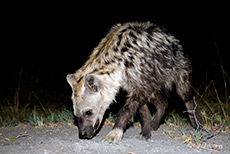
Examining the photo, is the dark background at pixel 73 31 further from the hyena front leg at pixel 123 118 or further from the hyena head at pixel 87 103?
the hyena front leg at pixel 123 118

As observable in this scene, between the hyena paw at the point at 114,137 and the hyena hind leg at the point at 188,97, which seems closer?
the hyena paw at the point at 114,137

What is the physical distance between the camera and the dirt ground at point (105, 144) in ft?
8.34

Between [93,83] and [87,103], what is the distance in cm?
22

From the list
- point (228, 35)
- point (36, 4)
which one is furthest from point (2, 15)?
point (228, 35)

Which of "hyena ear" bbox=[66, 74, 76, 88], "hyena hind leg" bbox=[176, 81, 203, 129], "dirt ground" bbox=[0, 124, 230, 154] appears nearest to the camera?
"dirt ground" bbox=[0, 124, 230, 154]

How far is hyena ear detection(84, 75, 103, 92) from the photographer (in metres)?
3.02

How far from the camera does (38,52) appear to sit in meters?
10.4

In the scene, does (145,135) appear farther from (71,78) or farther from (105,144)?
(71,78)

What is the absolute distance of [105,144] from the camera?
9.06ft

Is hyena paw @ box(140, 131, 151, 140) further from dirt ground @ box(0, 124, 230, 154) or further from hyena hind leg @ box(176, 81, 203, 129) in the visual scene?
hyena hind leg @ box(176, 81, 203, 129)

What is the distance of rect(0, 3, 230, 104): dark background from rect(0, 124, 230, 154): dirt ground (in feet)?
17.6

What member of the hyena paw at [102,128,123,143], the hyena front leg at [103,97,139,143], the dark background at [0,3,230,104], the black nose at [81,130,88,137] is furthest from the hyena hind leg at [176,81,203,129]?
the dark background at [0,3,230,104]

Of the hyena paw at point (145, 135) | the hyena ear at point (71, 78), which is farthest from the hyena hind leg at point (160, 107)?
the hyena ear at point (71, 78)

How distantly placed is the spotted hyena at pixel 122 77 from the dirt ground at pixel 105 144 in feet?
0.61
